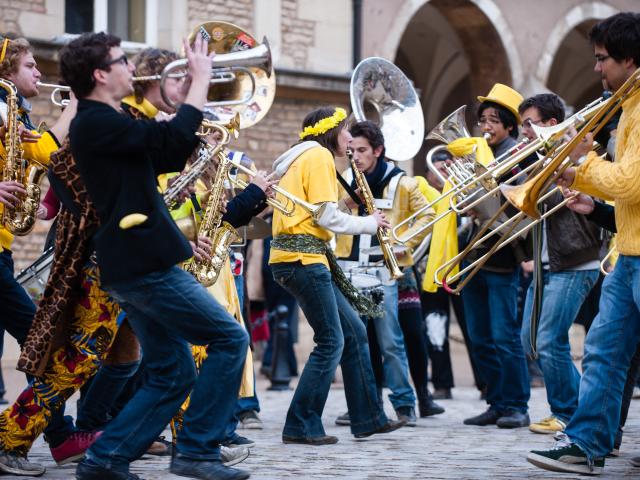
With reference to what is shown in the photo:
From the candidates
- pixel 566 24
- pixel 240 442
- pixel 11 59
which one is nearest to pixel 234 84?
pixel 11 59

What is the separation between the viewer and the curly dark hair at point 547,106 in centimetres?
752

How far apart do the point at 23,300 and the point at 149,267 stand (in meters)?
1.46

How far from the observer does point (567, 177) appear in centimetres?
545

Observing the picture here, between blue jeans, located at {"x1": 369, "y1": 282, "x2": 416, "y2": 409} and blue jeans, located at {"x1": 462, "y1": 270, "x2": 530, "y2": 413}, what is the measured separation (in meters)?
0.50

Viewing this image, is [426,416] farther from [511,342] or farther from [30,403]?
[30,403]

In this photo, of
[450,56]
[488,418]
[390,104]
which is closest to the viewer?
[488,418]

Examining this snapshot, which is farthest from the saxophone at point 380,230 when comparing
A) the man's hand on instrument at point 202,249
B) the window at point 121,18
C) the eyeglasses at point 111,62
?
the window at point 121,18

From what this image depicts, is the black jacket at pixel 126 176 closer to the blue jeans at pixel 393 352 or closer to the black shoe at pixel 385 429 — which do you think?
the black shoe at pixel 385 429

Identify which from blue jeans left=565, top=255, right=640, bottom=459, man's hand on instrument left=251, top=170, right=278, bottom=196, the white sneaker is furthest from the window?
blue jeans left=565, top=255, right=640, bottom=459

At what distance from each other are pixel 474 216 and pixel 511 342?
84cm

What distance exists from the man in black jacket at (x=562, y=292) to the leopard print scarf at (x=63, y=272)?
278 cm

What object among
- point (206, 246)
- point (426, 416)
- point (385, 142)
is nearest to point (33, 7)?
point (385, 142)

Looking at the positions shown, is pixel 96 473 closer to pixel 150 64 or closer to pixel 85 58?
pixel 85 58

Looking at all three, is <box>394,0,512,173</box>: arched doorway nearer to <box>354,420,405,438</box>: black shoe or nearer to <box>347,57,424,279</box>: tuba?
<box>347,57,424,279</box>: tuba
